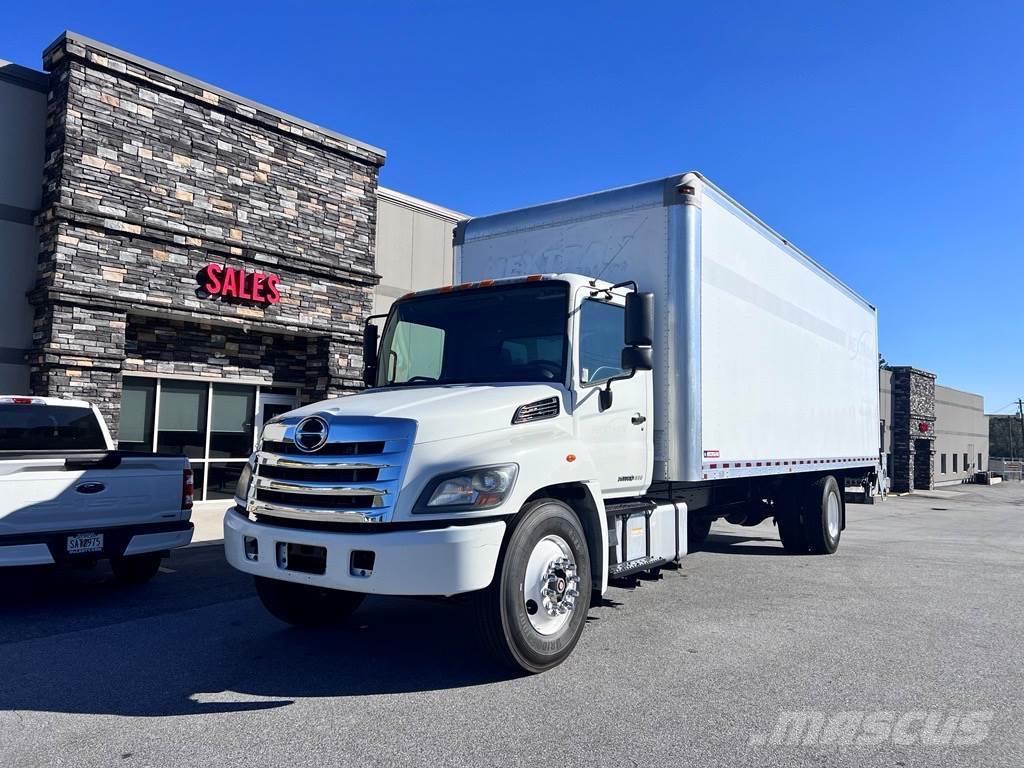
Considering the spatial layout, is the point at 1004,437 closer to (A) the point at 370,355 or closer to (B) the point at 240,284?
(B) the point at 240,284

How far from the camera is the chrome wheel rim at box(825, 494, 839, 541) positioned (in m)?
10.9

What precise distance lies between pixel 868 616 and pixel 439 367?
446 cm

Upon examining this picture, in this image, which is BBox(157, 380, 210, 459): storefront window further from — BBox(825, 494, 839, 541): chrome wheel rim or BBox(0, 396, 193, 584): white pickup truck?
BBox(825, 494, 839, 541): chrome wheel rim

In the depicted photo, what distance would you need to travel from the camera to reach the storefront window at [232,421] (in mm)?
14633

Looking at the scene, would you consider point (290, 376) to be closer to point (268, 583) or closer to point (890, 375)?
point (268, 583)

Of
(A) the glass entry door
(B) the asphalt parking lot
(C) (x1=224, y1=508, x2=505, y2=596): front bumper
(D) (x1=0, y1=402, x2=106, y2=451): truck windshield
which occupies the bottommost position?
(B) the asphalt parking lot

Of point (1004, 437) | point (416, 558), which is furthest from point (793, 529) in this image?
point (1004, 437)

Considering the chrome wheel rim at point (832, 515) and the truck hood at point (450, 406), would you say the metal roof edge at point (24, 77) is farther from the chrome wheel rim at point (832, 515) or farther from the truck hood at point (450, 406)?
the chrome wheel rim at point (832, 515)

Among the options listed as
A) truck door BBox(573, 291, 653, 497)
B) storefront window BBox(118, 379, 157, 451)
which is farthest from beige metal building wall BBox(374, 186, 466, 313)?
truck door BBox(573, 291, 653, 497)

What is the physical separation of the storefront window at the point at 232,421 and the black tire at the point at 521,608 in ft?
35.7

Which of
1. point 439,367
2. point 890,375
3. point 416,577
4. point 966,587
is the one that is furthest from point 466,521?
point 890,375

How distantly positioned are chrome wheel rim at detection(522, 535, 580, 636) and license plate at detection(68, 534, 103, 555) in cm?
435

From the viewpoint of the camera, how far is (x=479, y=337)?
20.7 ft

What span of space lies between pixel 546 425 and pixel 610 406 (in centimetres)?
87
